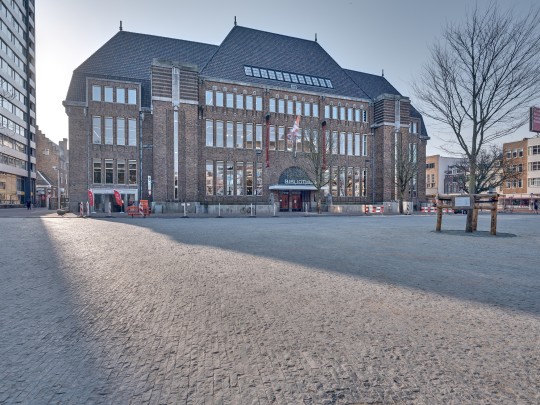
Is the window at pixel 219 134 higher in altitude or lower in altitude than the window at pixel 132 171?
higher

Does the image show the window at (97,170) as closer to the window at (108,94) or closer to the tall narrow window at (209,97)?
the window at (108,94)

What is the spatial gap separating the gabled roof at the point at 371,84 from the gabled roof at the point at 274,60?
3.40 metres

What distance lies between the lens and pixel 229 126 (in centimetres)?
3612

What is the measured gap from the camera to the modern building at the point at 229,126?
107ft

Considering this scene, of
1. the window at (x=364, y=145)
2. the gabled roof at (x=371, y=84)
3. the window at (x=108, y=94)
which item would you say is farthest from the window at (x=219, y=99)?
the gabled roof at (x=371, y=84)

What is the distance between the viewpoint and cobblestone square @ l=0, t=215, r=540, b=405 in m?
2.27

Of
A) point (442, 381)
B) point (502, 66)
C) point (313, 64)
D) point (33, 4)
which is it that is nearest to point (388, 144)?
point (313, 64)

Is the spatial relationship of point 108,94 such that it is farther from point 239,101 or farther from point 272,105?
point 272,105

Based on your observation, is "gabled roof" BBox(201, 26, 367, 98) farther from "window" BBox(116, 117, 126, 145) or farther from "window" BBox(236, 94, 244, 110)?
"window" BBox(116, 117, 126, 145)

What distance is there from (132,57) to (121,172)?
14.1m

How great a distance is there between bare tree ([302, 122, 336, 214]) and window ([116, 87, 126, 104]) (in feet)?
67.6

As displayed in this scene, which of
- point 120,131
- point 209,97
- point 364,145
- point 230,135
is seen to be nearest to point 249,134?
point 230,135

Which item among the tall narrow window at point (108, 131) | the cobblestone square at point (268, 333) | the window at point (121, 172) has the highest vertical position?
the tall narrow window at point (108, 131)

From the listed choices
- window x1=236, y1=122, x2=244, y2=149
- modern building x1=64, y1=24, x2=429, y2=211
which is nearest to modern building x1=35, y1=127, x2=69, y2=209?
modern building x1=64, y1=24, x2=429, y2=211
